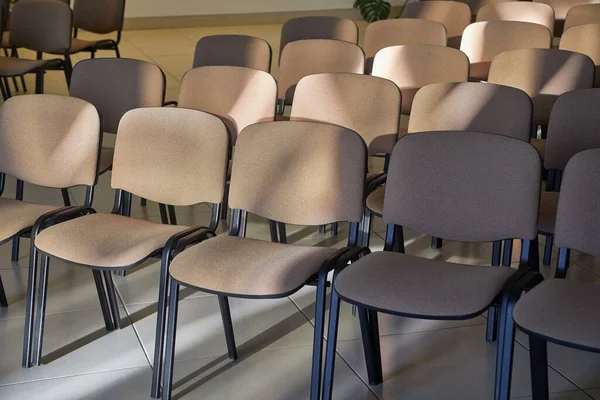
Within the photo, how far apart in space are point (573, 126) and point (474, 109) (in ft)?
1.45

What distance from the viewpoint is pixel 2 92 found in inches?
308

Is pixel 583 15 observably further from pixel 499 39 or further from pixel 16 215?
pixel 16 215

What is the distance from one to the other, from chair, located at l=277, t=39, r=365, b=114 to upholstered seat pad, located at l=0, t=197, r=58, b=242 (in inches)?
75.0

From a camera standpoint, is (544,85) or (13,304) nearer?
(13,304)

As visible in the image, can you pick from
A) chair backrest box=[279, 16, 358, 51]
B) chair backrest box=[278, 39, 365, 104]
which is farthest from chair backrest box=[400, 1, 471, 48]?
chair backrest box=[278, 39, 365, 104]

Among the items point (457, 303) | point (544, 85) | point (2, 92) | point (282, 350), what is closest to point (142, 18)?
point (2, 92)

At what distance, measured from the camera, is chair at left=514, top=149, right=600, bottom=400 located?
269 centimetres

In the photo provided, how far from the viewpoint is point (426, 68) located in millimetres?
5043

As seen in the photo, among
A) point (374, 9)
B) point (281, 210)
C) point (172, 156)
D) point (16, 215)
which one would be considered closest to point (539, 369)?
point (281, 210)

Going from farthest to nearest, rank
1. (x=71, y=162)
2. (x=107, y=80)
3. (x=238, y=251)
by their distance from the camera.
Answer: (x=107, y=80) < (x=71, y=162) < (x=238, y=251)

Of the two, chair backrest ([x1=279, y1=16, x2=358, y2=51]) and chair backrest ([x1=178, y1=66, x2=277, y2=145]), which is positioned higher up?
chair backrest ([x1=279, y1=16, x2=358, y2=51])

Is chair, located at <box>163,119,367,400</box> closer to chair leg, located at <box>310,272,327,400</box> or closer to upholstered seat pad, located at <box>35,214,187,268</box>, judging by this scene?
chair leg, located at <box>310,272,327,400</box>

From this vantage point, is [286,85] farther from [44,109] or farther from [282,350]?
[282,350]

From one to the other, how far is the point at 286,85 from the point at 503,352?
2.94 meters
